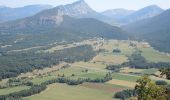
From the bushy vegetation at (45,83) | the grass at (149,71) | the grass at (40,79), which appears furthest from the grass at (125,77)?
the grass at (40,79)

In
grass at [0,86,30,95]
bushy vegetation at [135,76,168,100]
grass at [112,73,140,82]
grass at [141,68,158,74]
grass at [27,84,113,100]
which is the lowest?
grass at [27,84,113,100]

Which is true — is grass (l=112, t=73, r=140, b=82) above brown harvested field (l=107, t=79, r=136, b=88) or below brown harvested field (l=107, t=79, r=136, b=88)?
above

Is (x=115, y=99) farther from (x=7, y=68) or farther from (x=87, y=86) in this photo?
(x=7, y=68)

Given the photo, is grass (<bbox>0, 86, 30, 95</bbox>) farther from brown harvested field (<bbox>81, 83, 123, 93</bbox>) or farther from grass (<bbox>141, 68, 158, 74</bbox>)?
grass (<bbox>141, 68, 158, 74</bbox>)

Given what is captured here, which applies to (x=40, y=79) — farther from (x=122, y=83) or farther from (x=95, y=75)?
(x=122, y=83)

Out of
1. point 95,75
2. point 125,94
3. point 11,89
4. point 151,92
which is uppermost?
point 151,92

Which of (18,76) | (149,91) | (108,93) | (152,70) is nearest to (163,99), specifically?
(149,91)

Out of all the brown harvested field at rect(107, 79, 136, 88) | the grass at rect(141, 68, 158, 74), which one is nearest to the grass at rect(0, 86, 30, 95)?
the brown harvested field at rect(107, 79, 136, 88)

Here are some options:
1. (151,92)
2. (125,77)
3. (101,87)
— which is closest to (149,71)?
(125,77)

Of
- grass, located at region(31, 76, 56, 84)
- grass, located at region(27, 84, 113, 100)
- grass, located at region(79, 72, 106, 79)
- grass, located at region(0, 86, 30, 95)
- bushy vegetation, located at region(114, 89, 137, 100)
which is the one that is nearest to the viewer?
grass, located at region(27, 84, 113, 100)
